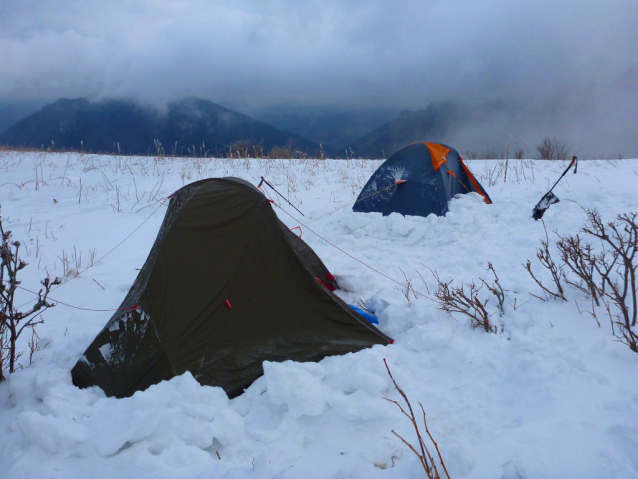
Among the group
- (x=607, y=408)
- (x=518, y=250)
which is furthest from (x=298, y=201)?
(x=607, y=408)

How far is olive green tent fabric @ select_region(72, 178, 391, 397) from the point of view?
2680mm

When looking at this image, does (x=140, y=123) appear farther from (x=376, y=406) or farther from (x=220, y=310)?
(x=376, y=406)

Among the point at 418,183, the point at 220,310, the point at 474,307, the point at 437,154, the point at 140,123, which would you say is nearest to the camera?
the point at 220,310

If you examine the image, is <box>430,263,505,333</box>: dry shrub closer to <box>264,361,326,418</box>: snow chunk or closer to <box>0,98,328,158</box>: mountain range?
<box>264,361,326,418</box>: snow chunk

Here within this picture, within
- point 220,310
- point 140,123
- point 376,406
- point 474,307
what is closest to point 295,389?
point 376,406

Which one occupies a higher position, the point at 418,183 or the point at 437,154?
the point at 437,154

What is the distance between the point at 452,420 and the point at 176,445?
5.35 feet

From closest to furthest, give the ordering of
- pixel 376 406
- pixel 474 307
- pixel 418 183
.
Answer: pixel 376 406 → pixel 474 307 → pixel 418 183

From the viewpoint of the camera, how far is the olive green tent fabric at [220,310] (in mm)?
2680

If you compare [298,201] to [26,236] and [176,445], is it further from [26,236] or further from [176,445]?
[176,445]

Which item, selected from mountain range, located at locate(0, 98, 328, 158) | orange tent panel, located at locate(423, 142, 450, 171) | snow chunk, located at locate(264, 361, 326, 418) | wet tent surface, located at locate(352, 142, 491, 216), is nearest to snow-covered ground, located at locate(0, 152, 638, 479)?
snow chunk, located at locate(264, 361, 326, 418)

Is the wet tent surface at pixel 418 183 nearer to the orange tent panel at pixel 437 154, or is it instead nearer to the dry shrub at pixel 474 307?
the orange tent panel at pixel 437 154

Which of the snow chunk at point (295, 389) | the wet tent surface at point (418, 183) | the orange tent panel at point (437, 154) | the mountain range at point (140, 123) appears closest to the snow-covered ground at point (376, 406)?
the snow chunk at point (295, 389)

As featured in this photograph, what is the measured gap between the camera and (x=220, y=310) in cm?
285
